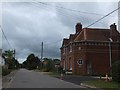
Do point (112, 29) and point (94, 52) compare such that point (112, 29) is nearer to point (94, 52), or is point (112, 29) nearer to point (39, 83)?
point (94, 52)

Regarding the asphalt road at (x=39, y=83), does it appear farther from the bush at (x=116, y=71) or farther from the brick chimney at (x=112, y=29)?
the brick chimney at (x=112, y=29)

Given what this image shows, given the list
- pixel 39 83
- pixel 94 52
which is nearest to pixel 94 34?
pixel 94 52

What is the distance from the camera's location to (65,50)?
2849 inches

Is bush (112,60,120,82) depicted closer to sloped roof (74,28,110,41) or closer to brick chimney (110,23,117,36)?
sloped roof (74,28,110,41)

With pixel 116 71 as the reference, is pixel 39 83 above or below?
below

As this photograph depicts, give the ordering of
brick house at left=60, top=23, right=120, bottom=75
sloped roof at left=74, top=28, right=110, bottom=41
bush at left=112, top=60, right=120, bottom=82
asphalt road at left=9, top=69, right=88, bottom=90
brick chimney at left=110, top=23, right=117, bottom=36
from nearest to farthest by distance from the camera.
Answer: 1. asphalt road at left=9, top=69, right=88, bottom=90
2. bush at left=112, top=60, right=120, bottom=82
3. brick house at left=60, top=23, right=120, bottom=75
4. sloped roof at left=74, top=28, right=110, bottom=41
5. brick chimney at left=110, top=23, right=117, bottom=36

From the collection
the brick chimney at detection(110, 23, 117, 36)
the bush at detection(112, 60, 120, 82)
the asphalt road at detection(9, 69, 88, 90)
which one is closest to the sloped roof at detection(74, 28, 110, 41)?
the brick chimney at detection(110, 23, 117, 36)

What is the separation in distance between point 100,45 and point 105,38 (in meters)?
2.60

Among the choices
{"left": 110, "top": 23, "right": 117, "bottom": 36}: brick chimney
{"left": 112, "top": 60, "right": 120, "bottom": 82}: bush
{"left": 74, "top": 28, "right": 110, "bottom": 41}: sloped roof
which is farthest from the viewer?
{"left": 110, "top": 23, "right": 117, "bottom": 36}: brick chimney

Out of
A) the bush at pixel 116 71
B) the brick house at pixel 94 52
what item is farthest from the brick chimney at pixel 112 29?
→ the bush at pixel 116 71

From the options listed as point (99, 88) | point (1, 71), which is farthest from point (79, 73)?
point (99, 88)

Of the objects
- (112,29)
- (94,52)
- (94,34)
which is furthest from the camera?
(112,29)

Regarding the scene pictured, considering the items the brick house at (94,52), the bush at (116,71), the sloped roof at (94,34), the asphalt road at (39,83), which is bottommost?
Answer: the asphalt road at (39,83)

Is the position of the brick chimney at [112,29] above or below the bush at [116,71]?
above
